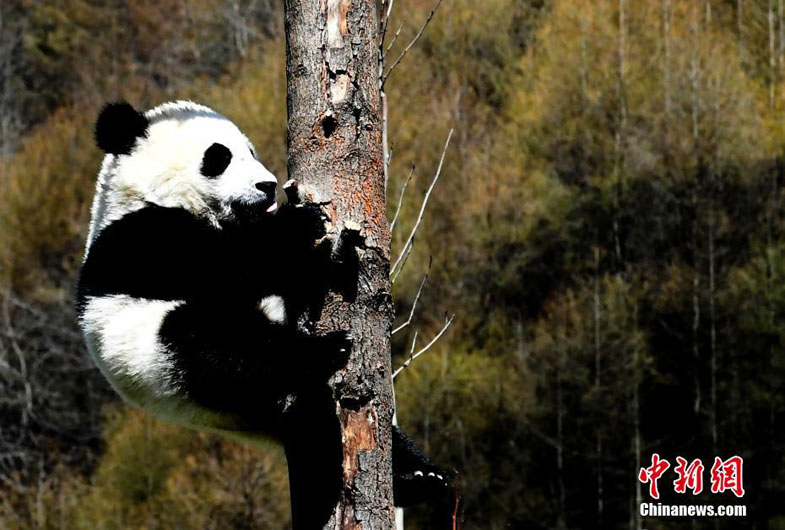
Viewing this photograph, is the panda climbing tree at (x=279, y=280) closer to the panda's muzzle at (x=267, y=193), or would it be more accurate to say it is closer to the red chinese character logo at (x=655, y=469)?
the panda's muzzle at (x=267, y=193)

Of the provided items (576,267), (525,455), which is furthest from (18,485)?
(576,267)

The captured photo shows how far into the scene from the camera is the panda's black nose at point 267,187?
438 cm

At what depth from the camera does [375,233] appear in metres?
3.68

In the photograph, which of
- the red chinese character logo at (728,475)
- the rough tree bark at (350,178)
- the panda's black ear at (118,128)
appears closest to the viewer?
the rough tree bark at (350,178)

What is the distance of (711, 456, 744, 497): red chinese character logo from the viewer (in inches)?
670

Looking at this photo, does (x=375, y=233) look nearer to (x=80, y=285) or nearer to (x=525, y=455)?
(x=80, y=285)

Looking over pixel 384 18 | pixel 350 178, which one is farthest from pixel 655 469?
pixel 350 178

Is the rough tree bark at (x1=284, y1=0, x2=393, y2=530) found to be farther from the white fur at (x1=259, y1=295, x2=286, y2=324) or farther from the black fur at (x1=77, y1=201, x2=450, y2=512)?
the white fur at (x1=259, y1=295, x2=286, y2=324)

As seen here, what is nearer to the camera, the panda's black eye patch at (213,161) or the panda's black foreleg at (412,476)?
the panda's black foreleg at (412,476)

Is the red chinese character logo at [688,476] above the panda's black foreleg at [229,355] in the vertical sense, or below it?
above

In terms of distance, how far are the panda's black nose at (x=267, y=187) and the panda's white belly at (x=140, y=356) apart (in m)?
0.60

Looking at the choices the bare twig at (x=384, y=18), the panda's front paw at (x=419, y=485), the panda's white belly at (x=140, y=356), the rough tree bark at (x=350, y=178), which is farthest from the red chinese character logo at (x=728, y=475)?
the rough tree bark at (x=350, y=178)

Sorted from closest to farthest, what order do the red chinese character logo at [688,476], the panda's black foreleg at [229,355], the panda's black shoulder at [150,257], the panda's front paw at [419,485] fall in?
A: 1. the panda's black foreleg at [229,355]
2. the panda's black shoulder at [150,257]
3. the panda's front paw at [419,485]
4. the red chinese character logo at [688,476]

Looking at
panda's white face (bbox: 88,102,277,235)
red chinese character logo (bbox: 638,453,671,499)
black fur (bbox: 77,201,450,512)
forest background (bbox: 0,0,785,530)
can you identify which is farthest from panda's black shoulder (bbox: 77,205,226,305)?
forest background (bbox: 0,0,785,530)
